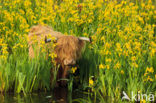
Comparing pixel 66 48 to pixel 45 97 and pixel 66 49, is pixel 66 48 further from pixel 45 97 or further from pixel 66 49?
pixel 45 97

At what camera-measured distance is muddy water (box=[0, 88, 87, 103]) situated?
225 inches

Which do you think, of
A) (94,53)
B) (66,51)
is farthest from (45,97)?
(94,53)

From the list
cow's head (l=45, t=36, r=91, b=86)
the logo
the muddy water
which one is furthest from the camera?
cow's head (l=45, t=36, r=91, b=86)

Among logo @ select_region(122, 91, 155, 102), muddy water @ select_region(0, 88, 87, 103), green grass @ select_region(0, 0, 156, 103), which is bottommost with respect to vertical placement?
muddy water @ select_region(0, 88, 87, 103)

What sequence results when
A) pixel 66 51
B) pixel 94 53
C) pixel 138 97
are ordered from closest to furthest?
pixel 138 97 → pixel 66 51 → pixel 94 53

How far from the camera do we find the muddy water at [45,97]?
5.71 m

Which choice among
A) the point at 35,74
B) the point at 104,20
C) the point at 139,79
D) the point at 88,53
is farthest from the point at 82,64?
the point at 104,20

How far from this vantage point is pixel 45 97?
593cm

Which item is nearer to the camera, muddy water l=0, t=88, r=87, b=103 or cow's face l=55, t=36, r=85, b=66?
muddy water l=0, t=88, r=87, b=103

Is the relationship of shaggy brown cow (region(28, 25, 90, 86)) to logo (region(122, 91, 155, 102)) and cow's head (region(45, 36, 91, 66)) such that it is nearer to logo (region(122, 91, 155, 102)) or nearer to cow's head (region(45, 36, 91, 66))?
cow's head (region(45, 36, 91, 66))

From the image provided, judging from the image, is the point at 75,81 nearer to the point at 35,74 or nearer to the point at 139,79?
the point at 35,74

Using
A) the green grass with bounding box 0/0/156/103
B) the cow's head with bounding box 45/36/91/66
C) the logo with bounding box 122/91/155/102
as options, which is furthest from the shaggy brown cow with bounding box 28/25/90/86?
the logo with bounding box 122/91/155/102

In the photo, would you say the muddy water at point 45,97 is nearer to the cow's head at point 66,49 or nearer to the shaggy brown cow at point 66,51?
the shaggy brown cow at point 66,51

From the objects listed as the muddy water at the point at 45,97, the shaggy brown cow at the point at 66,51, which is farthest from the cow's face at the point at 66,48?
the muddy water at the point at 45,97
